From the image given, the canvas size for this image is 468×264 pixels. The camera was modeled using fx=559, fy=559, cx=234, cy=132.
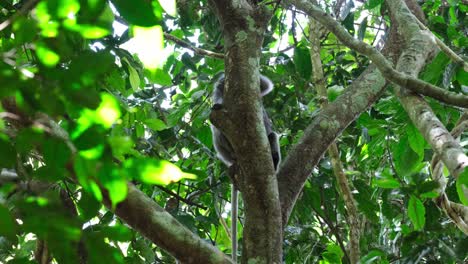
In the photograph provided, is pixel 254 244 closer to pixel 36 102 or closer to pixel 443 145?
pixel 443 145

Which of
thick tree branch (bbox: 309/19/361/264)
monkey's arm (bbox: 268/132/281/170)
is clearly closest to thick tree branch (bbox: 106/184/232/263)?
thick tree branch (bbox: 309/19/361/264)

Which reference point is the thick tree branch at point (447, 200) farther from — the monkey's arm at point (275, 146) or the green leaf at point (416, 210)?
the monkey's arm at point (275, 146)

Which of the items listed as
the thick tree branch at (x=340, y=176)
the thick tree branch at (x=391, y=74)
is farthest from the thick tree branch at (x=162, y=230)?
the thick tree branch at (x=340, y=176)

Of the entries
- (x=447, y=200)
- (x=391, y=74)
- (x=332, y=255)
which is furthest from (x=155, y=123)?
(x=447, y=200)

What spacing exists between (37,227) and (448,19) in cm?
428

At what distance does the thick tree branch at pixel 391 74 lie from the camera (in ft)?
6.32

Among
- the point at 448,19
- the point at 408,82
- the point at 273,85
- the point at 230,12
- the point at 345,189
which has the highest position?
the point at 448,19

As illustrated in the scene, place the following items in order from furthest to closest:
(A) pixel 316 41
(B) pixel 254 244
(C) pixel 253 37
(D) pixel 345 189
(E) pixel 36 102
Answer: (A) pixel 316 41 → (D) pixel 345 189 → (C) pixel 253 37 → (B) pixel 254 244 → (E) pixel 36 102

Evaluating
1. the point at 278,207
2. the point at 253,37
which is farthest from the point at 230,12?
the point at 278,207

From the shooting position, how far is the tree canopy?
90 cm

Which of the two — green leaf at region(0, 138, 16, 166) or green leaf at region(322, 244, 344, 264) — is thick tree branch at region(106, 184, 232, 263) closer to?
green leaf at region(0, 138, 16, 166)

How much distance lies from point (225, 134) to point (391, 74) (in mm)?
854

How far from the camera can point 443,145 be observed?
1.73 meters

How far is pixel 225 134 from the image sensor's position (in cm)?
267
